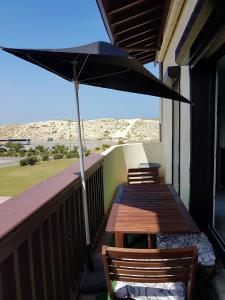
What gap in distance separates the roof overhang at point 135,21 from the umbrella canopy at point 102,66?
136cm

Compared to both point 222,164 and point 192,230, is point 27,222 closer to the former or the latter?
point 192,230

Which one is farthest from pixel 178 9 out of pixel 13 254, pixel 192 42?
pixel 13 254

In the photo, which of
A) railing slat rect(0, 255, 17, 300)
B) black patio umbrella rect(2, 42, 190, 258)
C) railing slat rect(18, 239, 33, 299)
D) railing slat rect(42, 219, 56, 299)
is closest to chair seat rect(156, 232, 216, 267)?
black patio umbrella rect(2, 42, 190, 258)

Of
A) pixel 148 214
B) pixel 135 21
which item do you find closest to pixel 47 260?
pixel 148 214

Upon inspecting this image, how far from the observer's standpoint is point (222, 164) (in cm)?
552

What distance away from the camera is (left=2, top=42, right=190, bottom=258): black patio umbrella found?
1682 millimetres

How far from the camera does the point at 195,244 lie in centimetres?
228

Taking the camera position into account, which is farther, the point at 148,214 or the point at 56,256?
the point at 148,214

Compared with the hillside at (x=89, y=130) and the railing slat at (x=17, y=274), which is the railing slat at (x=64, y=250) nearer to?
the railing slat at (x=17, y=274)

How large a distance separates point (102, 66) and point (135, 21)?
10.6 feet

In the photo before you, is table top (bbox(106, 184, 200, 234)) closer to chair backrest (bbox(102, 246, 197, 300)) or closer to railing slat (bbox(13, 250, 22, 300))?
chair backrest (bbox(102, 246, 197, 300))

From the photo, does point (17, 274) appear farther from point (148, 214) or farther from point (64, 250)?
point (148, 214)

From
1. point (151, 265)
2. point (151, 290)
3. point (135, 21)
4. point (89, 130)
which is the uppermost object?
point (135, 21)

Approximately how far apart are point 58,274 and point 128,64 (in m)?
1.52
